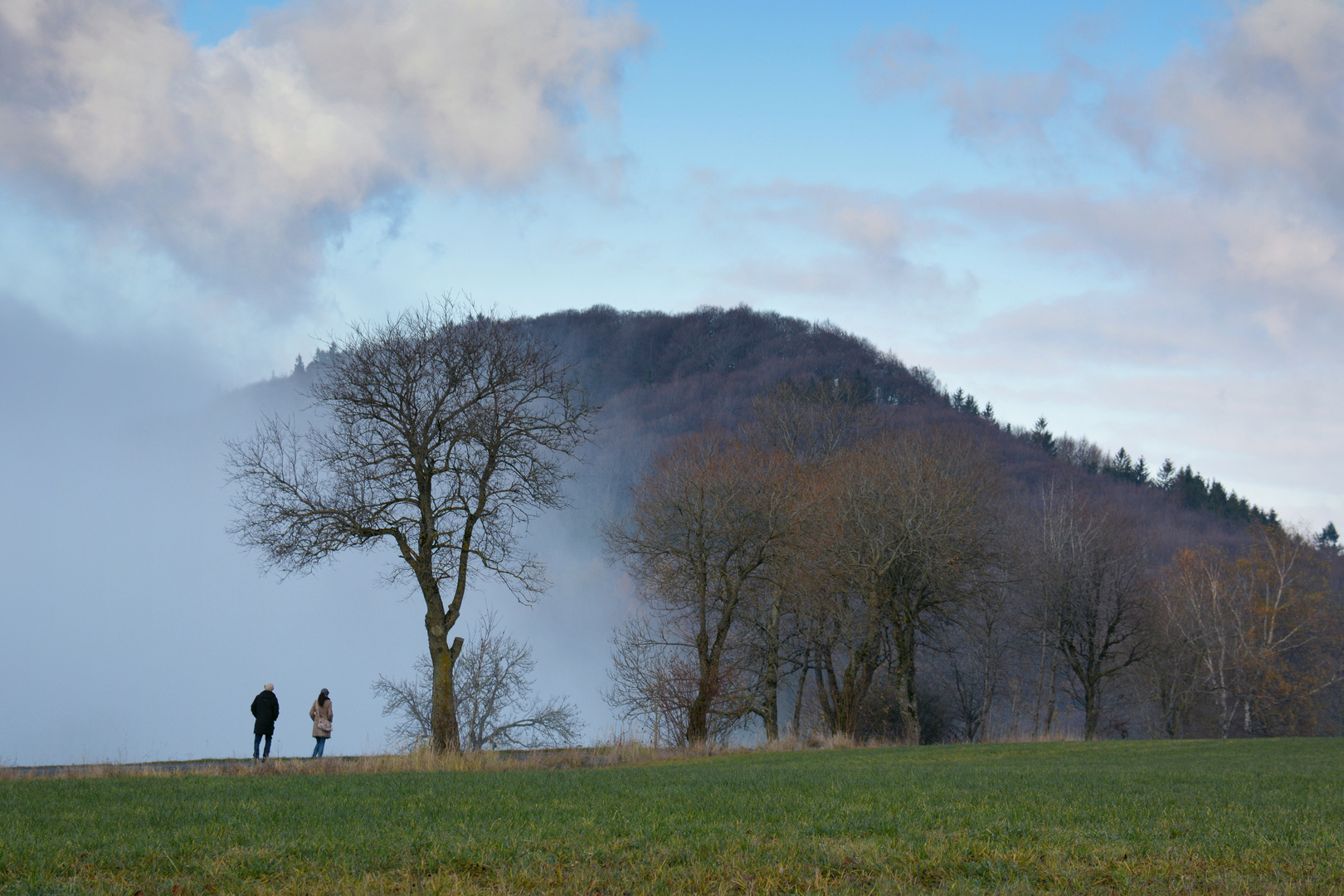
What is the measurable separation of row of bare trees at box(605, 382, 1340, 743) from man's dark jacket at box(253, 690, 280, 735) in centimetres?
1265

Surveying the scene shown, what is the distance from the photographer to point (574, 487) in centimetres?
11594

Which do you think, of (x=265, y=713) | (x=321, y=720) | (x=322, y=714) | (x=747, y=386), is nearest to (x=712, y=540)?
(x=322, y=714)

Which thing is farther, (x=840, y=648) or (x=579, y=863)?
(x=840, y=648)

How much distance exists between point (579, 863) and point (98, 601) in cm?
18557

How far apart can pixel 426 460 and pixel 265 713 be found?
7579 millimetres

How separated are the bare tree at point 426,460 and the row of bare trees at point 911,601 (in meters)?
9.03

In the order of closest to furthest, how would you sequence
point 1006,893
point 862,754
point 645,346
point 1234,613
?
1. point 1006,893
2. point 862,754
3. point 1234,613
4. point 645,346

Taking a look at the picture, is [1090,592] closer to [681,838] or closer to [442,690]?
[442,690]

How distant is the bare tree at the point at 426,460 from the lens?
82.3ft

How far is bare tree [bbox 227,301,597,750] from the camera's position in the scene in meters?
25.1

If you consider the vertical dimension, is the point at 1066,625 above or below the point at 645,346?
below

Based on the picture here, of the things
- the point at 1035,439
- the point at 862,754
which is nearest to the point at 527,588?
the point at 862,754

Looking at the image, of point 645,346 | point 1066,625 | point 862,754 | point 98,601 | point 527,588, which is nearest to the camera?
point 862,754

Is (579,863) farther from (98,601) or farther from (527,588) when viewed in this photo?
(98,601)
